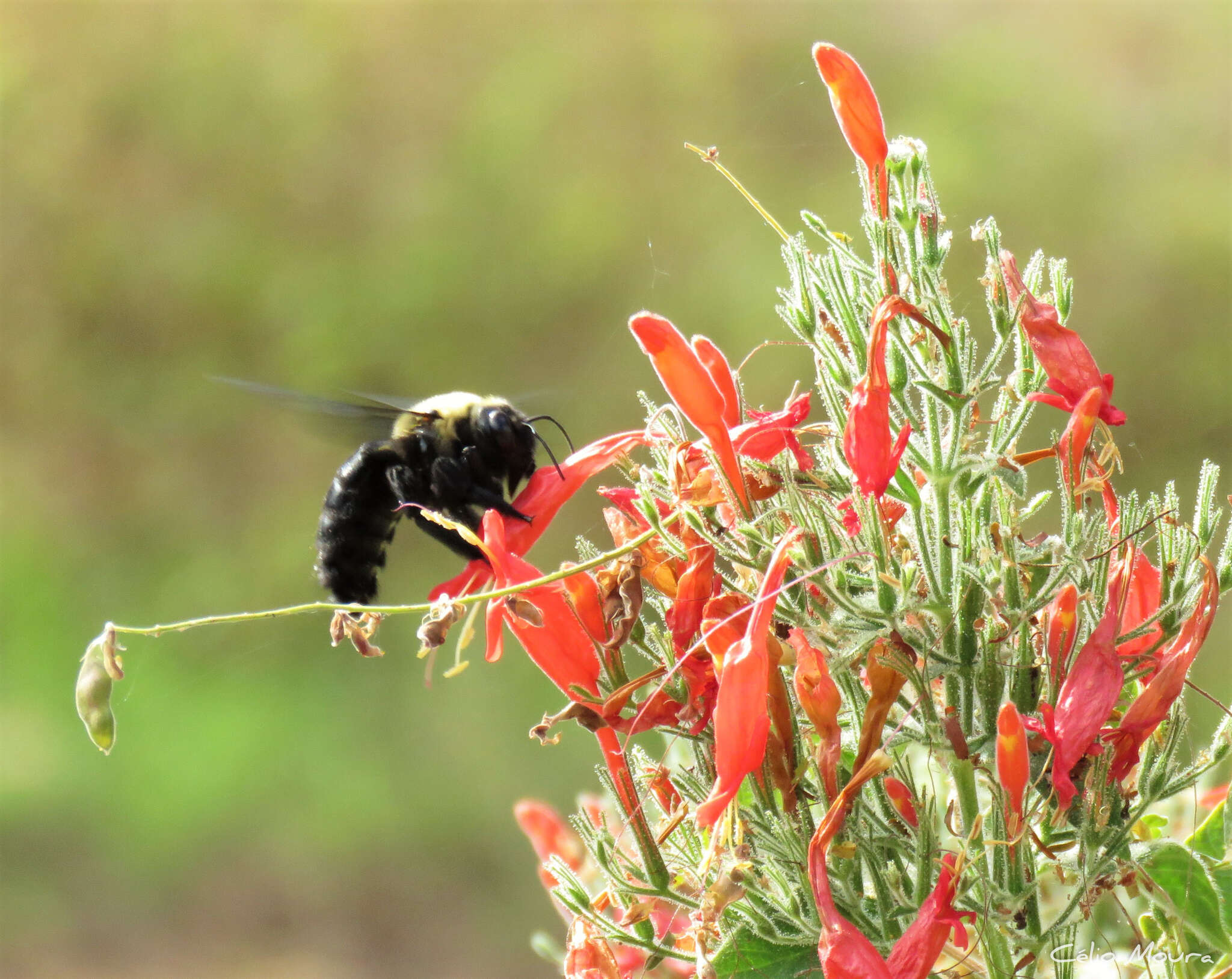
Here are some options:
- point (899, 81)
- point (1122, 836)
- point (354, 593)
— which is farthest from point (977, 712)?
point (899, 81)

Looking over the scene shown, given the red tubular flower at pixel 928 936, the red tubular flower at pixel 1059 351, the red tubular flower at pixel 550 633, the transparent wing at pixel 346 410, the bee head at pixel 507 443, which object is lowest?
the red tubular flower at pixel 928 936

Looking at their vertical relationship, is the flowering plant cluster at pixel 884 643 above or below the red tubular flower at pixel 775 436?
below

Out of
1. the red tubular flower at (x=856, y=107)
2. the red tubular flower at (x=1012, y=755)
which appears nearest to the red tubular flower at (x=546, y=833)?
the red tubular flower at (x=1012, y=755)

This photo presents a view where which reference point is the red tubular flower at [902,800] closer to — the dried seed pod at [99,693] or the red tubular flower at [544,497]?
the red tubular flower at [544,497]

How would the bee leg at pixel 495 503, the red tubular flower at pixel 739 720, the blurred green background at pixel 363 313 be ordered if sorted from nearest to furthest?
the red tubular flower at pixel 739 720, the bee leg at pixel 495 503, the blurred green background at pixel 363 313

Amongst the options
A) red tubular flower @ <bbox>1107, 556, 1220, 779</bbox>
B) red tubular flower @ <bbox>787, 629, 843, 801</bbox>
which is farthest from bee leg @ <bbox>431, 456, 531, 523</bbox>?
red tubular flower @ <bbox>1107, 556, 1220, 779</bbox>

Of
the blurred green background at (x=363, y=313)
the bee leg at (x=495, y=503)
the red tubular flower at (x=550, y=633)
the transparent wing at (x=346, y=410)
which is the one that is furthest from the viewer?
the blurred green background at (x=363, y=313)
